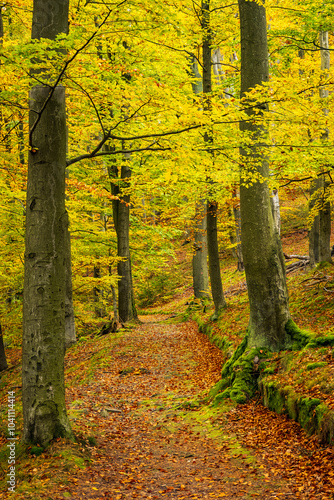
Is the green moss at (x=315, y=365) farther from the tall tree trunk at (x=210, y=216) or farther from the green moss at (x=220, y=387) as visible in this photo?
the tall tree trunk at (x=210, y=216)

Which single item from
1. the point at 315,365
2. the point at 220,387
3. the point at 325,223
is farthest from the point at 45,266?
the point at 325,223

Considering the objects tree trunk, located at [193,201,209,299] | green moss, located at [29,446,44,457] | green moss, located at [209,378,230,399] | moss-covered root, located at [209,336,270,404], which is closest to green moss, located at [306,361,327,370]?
moss-covered root, located at [209,336,270,404]

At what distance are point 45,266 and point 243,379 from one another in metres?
4.05

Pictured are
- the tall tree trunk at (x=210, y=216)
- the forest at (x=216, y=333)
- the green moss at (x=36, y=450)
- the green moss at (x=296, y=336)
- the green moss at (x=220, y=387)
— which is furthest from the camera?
the tall tree trunk at (x=210, y=216)

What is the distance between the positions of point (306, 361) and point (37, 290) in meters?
4.08

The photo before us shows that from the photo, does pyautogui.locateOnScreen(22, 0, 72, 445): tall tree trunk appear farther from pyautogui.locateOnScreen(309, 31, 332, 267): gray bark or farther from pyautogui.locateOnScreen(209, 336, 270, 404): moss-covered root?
pyautogui.locateOnScreen(309, 31, 332, 267): gray bark

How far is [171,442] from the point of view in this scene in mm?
5504

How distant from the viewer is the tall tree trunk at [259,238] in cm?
659

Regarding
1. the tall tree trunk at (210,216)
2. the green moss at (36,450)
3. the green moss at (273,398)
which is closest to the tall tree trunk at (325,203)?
the tall tree trunk at (210,216)

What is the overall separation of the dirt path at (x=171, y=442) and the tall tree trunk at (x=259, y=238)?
150cm

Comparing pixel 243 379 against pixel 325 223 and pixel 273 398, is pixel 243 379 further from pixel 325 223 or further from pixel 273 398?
pixel 325 223

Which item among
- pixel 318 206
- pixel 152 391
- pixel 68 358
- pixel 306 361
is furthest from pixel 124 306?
pixel 306 361

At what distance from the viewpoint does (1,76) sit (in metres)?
5.42

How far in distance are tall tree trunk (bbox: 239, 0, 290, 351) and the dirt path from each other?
1503mm
